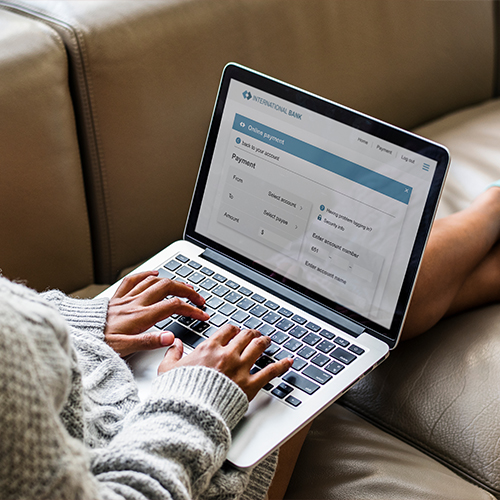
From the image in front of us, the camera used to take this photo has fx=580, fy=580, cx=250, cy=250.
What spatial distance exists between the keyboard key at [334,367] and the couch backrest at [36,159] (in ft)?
1.61

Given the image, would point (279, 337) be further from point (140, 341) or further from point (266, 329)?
point (140, 341)

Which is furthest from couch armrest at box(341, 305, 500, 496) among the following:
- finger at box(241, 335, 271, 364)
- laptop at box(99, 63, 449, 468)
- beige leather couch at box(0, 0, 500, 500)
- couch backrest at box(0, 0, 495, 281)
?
couch backrest at box(0, 0, 495, 281)

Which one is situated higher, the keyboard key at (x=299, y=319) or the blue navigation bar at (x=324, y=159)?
the blue navigation bar at (x=324, y=159)

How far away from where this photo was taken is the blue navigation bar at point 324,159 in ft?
2.21

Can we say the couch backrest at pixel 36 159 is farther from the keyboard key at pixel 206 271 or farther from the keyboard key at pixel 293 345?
the keyboard key at pixel 293 345

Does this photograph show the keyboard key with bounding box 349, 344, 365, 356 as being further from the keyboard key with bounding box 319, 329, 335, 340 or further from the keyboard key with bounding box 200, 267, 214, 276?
the keyboard key with bounding box 200, 267, 214, 276

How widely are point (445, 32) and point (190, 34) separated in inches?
28.3

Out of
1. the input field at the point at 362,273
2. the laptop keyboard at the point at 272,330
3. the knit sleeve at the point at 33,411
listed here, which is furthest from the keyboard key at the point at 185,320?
the knit sleeve at the point at 33,411

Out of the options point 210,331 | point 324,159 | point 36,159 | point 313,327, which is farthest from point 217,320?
point 36,159

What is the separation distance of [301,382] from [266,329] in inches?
3.7

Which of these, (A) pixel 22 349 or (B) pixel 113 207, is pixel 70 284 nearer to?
(B) pixel 113 207

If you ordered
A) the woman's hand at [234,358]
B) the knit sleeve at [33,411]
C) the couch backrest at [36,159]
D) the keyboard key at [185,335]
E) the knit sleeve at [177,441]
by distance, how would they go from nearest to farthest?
the knit sleeve at [33,411] < the knit sleeve at [177,441] < the woman's hand at [234,358] < the keyboard key at [185,335] < the couch backrest at [36,159]

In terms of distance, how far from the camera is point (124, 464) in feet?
1.63

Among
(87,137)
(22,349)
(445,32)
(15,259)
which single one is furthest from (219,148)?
(445,32)
